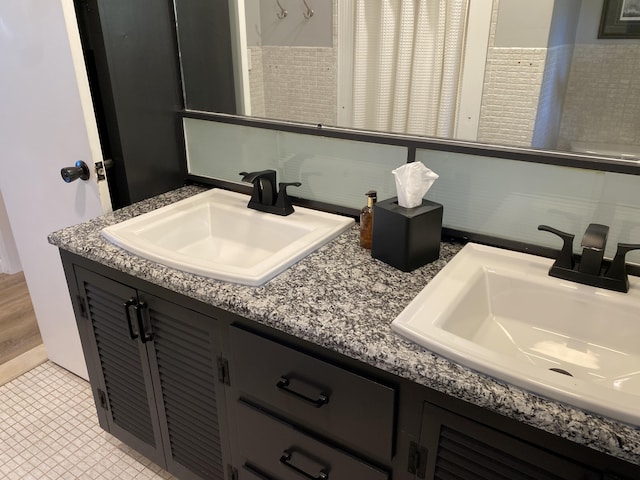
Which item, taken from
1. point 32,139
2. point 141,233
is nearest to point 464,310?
point 141,233

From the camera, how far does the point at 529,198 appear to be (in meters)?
1.26

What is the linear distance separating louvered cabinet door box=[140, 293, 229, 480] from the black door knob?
510 millimetres

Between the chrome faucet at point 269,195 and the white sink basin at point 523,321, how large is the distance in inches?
22.4

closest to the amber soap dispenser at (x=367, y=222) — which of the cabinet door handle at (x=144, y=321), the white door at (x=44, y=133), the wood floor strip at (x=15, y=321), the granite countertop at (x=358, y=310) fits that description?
the granite countertop at (x=358, y=310)

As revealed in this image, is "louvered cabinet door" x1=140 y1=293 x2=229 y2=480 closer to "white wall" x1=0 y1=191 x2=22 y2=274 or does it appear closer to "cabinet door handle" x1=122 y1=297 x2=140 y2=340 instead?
"cabinet door handle" x1=122 y1=297 x2=140 y2=340

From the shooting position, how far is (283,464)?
Result: 48.7 inches

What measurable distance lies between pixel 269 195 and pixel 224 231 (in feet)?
0.66

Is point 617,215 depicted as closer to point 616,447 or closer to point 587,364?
point 587,364

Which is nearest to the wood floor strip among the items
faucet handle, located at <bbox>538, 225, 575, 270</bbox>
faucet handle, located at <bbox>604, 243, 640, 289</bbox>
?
faucet handle, located at <bbox>538, 225, 575, 270</bbox>

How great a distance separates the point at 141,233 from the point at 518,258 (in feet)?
3.46

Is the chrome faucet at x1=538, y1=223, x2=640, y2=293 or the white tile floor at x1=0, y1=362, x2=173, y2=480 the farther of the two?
the white tile floor at x1=0, y1=362, x2=173, y2=480

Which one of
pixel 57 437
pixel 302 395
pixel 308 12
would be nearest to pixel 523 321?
pixel 302 395

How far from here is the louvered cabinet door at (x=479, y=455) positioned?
84 cm

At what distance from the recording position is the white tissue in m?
1.22
